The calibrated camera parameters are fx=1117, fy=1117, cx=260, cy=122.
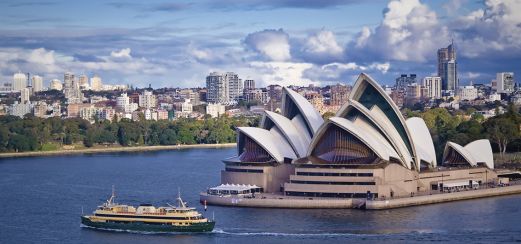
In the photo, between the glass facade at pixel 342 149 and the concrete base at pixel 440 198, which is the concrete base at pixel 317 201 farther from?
the glass facade at pixel 342 149

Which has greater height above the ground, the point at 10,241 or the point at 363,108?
the point at 363,108

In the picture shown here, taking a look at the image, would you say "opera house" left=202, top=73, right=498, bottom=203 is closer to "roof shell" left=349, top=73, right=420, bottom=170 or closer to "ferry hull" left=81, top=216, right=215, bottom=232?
"roof shell" left=349, top=73, right=420, bottom=170

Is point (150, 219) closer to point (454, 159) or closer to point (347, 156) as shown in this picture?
point (347, 156)

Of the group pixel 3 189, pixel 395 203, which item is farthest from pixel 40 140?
pixel 395 203

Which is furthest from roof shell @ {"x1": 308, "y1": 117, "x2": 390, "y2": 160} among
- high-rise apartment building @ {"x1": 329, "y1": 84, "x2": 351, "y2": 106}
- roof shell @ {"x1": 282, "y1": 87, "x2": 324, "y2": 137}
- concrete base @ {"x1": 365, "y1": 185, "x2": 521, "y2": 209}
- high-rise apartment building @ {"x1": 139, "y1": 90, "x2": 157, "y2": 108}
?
high-rise apartment building @ {"x1": 139, "y1": 90, "x2": 157, "y2": 108}

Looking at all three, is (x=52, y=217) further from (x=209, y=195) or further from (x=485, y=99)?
(x=485, y=99)
